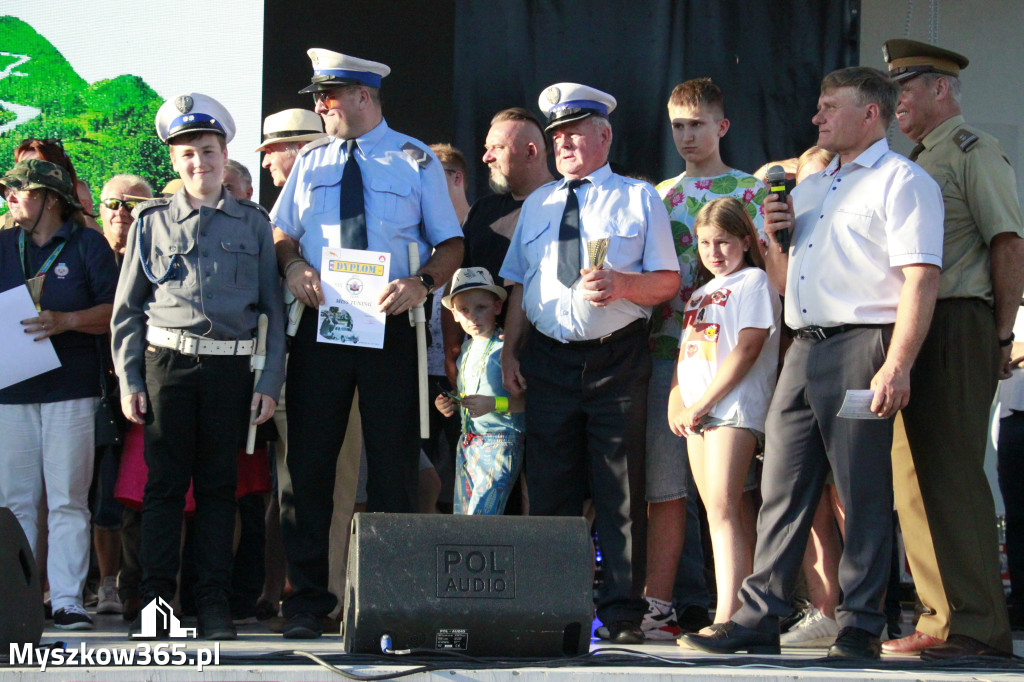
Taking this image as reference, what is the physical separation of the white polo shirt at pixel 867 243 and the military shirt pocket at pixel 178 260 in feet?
6.59

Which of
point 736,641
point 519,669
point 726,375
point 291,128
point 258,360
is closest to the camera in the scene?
point 519,669

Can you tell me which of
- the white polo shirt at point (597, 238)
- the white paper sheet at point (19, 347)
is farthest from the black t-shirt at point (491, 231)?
the white paper sheet at point (19, 347)

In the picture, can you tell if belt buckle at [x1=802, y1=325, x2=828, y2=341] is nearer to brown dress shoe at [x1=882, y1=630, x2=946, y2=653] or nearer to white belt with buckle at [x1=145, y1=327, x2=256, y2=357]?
brown dress shoe at [x1=882, y1=630, x2=946, y2=653]

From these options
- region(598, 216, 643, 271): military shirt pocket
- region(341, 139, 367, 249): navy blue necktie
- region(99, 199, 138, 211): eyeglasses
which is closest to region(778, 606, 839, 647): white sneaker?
region(598, 216, 643, 271): military shirt pocket

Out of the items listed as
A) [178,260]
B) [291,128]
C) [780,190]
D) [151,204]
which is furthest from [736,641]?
[291,128]

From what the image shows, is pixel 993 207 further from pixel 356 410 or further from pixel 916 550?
pixel 356 410

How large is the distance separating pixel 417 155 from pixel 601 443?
1.25 metres

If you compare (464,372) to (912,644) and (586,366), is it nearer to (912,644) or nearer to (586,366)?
(586,366)

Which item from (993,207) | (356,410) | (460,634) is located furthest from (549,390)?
(993,207)

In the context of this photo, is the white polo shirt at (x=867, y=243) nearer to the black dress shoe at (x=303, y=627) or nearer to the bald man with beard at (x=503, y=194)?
the bald man with beard at (x=503, y=194)

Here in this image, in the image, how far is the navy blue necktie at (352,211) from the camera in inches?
155

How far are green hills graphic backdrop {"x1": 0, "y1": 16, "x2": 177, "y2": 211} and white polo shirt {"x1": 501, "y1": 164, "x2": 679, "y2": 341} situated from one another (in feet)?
9.01

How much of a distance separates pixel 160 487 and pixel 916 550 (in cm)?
249

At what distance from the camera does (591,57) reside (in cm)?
592
